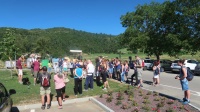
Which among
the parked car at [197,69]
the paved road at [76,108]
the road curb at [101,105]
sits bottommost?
the paved road at [76,108]

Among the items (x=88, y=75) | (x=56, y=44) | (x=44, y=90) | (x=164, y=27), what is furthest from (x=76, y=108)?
(x=56, y=44)

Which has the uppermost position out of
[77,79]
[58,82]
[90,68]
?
[90,68]

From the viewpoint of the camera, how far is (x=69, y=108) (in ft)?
32.9

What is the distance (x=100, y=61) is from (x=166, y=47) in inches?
927

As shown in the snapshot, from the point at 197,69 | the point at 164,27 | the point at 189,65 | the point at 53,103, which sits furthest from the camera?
the point at 164,27

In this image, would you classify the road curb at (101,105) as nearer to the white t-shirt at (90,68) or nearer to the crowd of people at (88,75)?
the crowd of people at (88,75)

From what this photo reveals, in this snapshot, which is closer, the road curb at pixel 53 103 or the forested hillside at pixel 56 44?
the road curb at pixel 53 103

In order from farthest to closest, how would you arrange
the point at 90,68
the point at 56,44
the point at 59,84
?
the point at 56,44 < the point at 90,68 < the point at 59,84

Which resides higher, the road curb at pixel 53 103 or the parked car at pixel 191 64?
the parked car at pixel 191 64

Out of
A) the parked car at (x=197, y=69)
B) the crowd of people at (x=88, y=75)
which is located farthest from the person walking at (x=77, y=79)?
the parked car at (x=197, y=69)

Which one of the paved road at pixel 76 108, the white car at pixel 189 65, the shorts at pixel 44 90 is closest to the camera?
the paved road at pixel 76 108

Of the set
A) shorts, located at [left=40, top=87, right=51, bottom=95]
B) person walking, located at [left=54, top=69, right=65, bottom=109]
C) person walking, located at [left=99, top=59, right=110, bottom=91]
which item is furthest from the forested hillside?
shorts, located at [left=40, top=87, right=51, bottom=95]

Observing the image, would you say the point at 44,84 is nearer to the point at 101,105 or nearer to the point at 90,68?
the point at 101,105

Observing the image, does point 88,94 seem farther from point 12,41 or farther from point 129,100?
point 12,41
